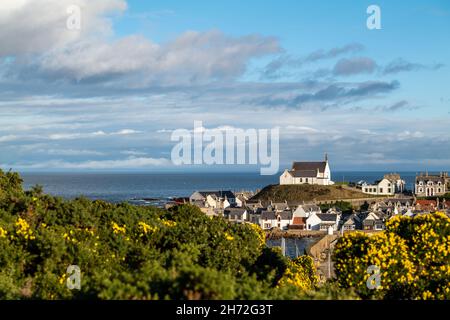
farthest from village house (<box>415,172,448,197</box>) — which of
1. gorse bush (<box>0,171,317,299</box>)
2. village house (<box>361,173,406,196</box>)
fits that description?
gorse bush (<box>0,171,317,299</box>)

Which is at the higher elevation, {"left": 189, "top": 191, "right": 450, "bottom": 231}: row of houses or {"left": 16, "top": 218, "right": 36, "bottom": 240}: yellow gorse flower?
{"left": 16, "top": 218, "right": 36, "bottom": 240}: yellow gorse flower

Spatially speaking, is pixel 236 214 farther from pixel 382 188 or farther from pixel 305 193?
pixel 382 188

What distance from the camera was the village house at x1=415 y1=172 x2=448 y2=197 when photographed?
6009 inches

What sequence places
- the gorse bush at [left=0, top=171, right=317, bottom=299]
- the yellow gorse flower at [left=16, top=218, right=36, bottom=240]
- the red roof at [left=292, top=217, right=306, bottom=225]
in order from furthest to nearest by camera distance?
the red roof at [left=292, top=217, right=306, bottom=225], the yellow gorse flower at [left=16, top=218, right=36, bottom=240], the gorse bush at [left=0, top=171, right=317, bottom=299]

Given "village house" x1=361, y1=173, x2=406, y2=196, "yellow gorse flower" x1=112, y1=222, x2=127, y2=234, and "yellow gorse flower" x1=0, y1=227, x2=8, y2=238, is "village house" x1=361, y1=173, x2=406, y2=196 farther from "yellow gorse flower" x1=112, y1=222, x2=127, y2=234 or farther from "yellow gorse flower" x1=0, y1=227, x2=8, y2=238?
"yellow gorse flower" x1=0, y1=227, x2=8, y2=238

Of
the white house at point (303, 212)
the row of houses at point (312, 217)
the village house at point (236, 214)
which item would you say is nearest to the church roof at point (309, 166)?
the row of houses at point (312, 217)

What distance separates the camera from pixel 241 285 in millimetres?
10758

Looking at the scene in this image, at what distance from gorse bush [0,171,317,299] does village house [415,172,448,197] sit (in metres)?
139

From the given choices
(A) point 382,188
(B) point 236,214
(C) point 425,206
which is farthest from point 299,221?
(A) point 382,188
